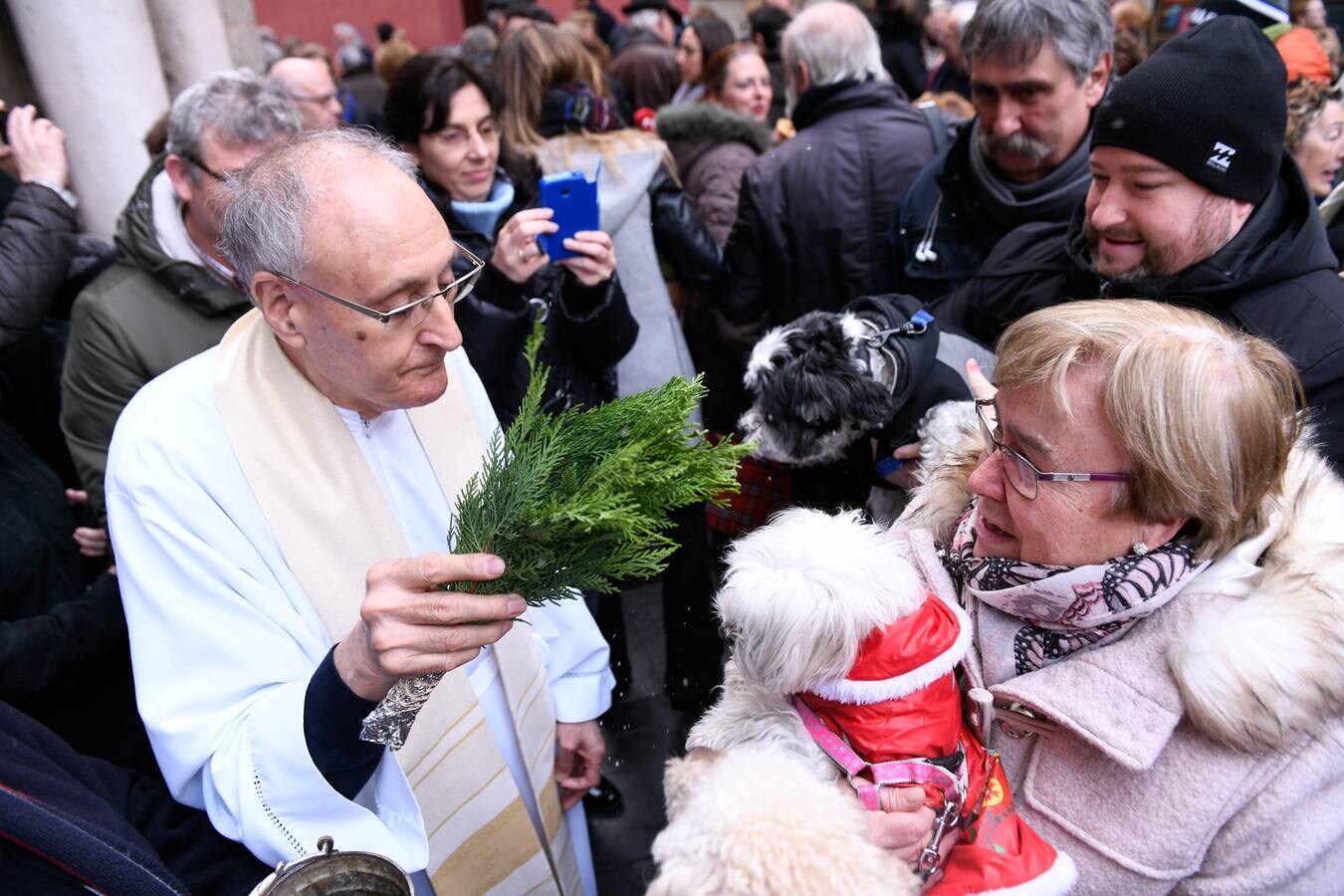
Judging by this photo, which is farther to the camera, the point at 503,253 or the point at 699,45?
the point at 699,45

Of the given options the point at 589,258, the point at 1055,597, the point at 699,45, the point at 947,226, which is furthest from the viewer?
the point at 699,45

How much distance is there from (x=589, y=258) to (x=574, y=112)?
119 centimetres

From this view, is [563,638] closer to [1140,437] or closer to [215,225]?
[1140,437]

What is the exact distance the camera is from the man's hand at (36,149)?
3.15 meters

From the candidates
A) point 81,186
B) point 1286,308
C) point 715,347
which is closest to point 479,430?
point 1286,308

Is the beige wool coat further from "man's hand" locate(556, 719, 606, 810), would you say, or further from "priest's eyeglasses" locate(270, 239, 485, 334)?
"priest's eyeglasses" locate(270, 239, 485, 334)

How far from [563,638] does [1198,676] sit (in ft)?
4.95

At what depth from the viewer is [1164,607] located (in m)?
1.69

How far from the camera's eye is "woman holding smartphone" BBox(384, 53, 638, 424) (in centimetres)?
291

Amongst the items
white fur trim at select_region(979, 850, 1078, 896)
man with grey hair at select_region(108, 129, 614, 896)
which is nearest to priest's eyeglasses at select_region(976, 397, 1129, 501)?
white fur trim at select_region(979, 850, 1078, 896)

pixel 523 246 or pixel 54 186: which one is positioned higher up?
pixel 54 186

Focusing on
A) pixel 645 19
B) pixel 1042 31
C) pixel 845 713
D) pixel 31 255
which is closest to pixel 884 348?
pixel 845 713

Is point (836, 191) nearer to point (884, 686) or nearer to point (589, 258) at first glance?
point (589, 258)

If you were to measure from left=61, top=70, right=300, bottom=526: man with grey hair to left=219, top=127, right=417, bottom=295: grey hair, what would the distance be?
3.36 feet
